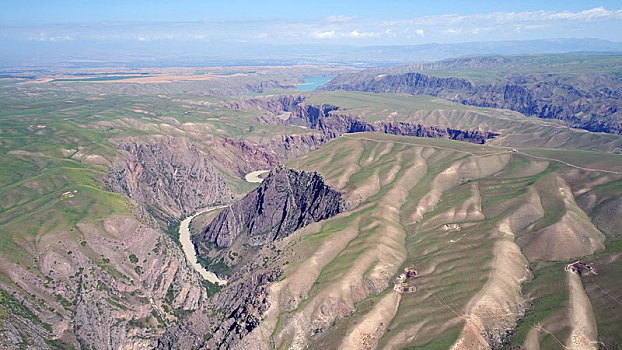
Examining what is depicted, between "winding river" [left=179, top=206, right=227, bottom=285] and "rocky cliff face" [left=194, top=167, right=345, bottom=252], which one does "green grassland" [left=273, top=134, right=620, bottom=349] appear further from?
"winding river" [left=179, top=206, right=227, bottom=285]

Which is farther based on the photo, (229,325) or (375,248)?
(375,248)

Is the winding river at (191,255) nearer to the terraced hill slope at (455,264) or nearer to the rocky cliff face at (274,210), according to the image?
the rocky cliff face at (274,210)

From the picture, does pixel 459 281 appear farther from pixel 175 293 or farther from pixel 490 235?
pixel 175 293

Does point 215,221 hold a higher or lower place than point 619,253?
lower

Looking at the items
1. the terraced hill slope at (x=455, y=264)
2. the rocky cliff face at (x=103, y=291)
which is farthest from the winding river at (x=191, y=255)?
the terraced hill slope at (x=455, y=264)

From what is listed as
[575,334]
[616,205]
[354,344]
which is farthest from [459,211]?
[354,344]

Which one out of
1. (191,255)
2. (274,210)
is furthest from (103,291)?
(274,210)

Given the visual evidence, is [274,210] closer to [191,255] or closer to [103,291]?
[191,255]

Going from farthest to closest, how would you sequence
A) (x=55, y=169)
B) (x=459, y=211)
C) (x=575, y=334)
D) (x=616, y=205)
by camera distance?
(x=55, y=169), (x=459, y=211), (x=616, y=205), (x=575, y=334)

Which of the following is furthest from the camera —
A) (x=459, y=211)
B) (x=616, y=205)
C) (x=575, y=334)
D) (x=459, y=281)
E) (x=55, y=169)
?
(x=55, y=169)
